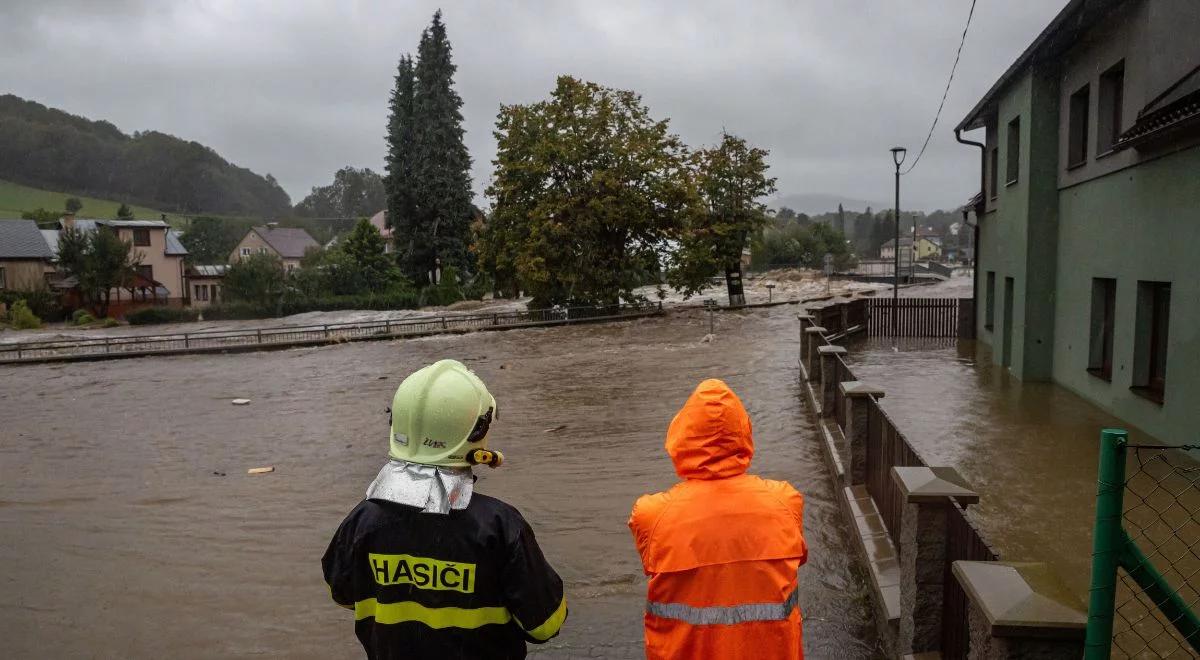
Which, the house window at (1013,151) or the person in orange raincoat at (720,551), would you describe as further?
the house window at (1013,151)

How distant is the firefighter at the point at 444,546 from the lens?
257 cm

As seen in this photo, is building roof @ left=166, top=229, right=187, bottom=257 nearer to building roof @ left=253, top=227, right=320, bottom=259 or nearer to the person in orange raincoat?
building roof @ left=253, top=227, right=320, bottom=259

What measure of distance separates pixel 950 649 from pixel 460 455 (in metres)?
2.58

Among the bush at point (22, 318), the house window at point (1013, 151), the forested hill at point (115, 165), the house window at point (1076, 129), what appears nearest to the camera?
the house window at point (1076, 129)

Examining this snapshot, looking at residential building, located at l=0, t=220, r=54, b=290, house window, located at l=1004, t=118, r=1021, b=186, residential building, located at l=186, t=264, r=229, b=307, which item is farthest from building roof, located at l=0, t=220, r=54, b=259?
house window, located at l=1004, t=118, r=1021, b=186

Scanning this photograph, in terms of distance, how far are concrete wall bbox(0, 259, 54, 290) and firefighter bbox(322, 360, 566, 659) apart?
61050mm

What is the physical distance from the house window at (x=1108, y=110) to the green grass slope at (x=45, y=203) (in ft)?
384

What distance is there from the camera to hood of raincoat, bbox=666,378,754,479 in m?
2.95

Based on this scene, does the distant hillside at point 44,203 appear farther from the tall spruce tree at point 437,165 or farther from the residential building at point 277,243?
the tall spruce tree at point 437,165

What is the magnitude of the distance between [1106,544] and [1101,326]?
1182cm

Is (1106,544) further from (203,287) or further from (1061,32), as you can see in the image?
(203,287)

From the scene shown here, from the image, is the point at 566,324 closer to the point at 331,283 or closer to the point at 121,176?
the point at 331,283

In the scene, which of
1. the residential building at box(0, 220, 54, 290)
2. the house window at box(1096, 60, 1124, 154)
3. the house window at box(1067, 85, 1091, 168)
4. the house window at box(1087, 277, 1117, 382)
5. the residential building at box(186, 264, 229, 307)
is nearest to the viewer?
the house window at box(1096, 60, 1124, 154)

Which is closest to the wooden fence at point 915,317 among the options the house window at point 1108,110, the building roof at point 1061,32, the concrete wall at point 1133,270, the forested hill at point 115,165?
the building roof at point 1061,32
